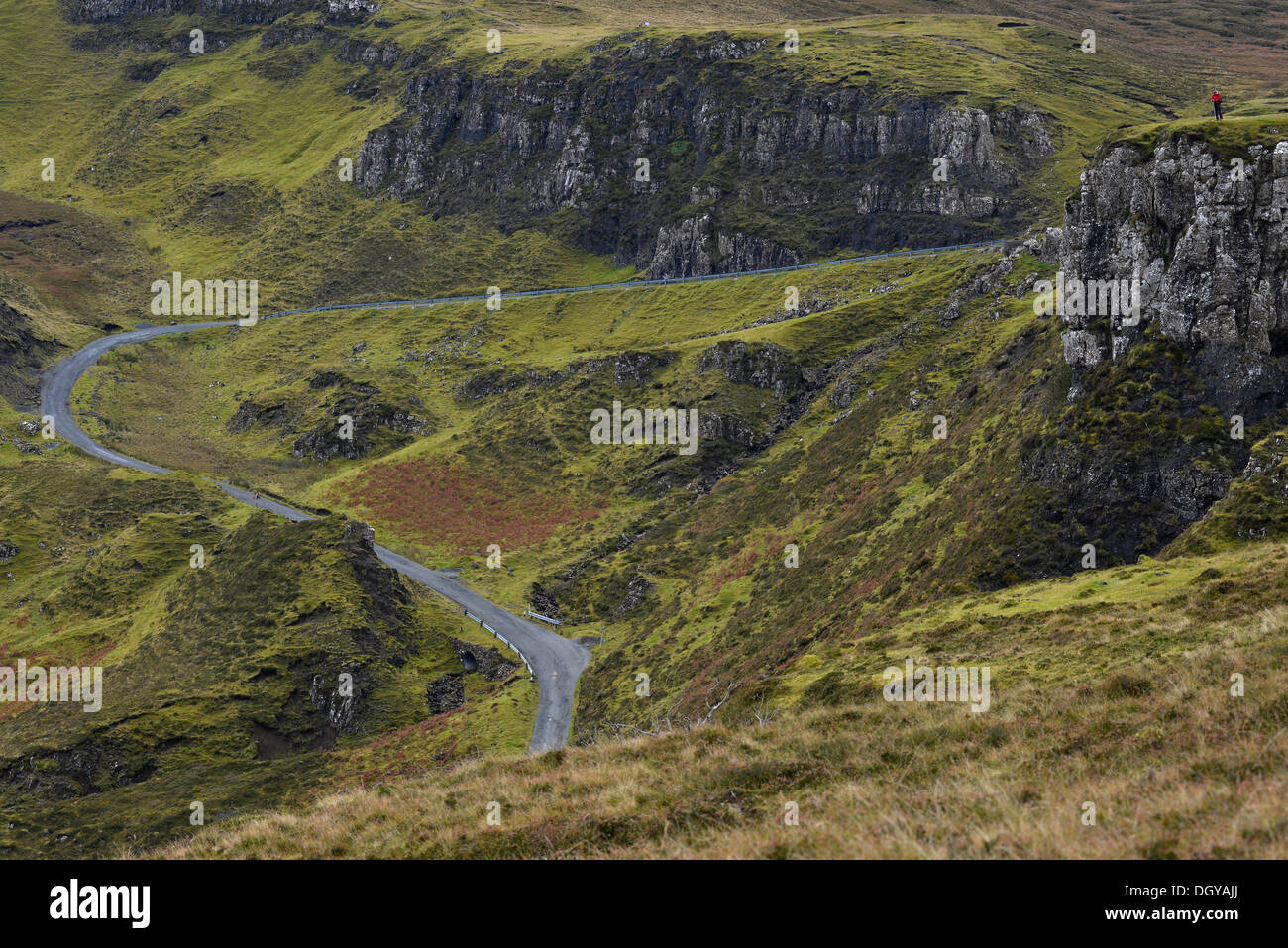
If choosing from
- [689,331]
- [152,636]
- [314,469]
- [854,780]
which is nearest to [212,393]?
[314,469]

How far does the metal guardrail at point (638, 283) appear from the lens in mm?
138750

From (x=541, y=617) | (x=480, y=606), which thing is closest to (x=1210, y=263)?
(x=541, y=617)

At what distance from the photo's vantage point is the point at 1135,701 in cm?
1909

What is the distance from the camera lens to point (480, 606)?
277 feet

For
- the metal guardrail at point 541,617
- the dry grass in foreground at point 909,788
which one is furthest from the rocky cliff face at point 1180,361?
the metal guardrail at point 541,617

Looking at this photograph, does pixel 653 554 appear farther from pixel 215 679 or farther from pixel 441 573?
pixel 215 679

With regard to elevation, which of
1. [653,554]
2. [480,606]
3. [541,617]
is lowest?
[480,606]

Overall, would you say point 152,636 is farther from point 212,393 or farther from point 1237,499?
point 212,393

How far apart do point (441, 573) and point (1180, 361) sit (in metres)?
66.8

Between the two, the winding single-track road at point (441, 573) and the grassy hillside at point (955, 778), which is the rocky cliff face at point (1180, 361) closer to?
the grassy hillside at point (955, 778)

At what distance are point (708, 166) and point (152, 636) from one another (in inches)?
4861

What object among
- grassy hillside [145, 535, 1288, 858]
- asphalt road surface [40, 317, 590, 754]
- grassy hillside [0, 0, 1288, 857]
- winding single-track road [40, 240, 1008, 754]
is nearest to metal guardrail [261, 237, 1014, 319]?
winding single-track road [40, 240, 1008, 754]

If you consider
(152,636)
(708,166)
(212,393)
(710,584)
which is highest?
(708,166)
